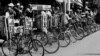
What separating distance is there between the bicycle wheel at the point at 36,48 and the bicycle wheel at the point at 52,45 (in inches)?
55.9

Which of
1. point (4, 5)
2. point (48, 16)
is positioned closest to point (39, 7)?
point (48, 16)

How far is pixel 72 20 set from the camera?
17625mm

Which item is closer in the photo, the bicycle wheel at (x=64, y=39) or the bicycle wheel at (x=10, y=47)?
the bicycle wheel at (x=10, y=47)

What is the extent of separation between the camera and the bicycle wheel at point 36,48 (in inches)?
412

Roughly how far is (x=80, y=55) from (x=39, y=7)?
380 inches

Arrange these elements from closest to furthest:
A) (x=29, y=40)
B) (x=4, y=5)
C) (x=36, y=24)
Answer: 1. (x=29, y=40)
2. (x=36, y=24)
3. (x=4, y=5)

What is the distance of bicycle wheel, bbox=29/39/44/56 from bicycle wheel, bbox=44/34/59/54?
4.66 ft

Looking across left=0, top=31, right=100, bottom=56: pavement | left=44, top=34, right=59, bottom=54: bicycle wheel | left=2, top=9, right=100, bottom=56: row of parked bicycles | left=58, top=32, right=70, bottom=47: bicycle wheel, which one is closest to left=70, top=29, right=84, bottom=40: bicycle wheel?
left=0, top=31, right=100, bottom=56: pavement

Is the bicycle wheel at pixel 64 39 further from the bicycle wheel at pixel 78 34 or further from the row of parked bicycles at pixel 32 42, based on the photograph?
the bicycle wheel at pixel 78 34

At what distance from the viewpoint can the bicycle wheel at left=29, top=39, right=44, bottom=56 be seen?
34.3ft

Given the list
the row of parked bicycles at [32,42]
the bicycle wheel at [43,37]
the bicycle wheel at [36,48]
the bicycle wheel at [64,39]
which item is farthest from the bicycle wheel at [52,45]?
the bicycle wheel at [36,48]

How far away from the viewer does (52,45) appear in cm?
1250

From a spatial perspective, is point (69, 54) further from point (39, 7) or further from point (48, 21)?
point (39, 7)

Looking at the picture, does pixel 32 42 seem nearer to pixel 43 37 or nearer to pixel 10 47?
pixel 10 47
